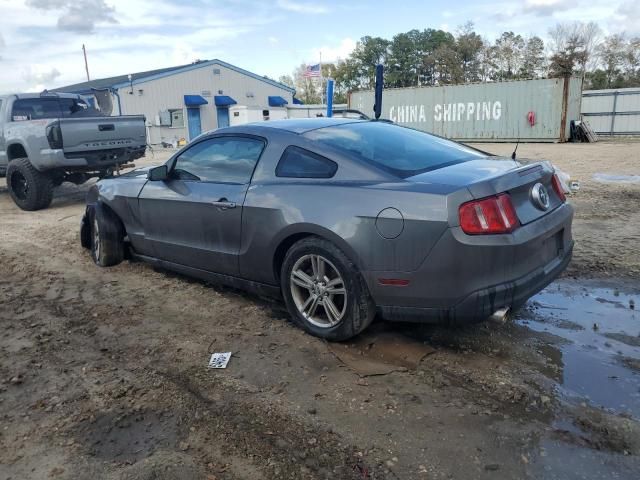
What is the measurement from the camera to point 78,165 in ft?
28.9

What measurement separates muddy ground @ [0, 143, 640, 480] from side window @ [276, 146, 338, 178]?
114cm

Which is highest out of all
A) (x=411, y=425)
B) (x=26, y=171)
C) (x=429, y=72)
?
(x=429, y=72)

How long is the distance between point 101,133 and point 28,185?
5.08 feet

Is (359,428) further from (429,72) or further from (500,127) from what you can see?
(429,72)

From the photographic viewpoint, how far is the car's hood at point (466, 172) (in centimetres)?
318

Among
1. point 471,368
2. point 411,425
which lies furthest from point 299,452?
point 471,368

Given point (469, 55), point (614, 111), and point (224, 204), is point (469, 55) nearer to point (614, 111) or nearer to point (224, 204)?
point (614, 111)

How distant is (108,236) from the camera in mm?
5320

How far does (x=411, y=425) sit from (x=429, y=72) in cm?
7039

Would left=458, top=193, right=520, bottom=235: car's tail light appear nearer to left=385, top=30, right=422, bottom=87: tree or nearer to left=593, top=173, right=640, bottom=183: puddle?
left=593, top=173, right=640, bottom=183: puddle

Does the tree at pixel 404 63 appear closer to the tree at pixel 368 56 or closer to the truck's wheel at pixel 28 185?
the tree at pixel 368 56

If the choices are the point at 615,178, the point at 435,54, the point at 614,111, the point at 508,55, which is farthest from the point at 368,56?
the point at 615,178

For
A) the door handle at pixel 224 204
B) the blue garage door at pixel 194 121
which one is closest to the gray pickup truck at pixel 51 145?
the door handle at pixel 224 204

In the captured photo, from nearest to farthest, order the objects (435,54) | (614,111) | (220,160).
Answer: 1. (220,160)
2. (614,111)
3. (435,54)
